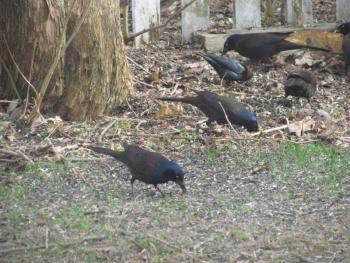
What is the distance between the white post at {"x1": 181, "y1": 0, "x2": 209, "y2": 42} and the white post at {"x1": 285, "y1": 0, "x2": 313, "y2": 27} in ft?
3.01

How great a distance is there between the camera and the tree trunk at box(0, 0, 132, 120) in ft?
25.9

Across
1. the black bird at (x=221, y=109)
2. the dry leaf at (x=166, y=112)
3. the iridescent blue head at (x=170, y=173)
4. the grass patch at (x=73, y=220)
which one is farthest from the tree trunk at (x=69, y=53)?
the grass patch at (x=73, y=220)

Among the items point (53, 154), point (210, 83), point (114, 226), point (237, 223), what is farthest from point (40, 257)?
point (210, 83)

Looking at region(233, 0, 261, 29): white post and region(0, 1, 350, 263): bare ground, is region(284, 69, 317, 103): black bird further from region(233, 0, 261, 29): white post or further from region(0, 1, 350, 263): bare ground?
region(233, 0, 261, 29): white post

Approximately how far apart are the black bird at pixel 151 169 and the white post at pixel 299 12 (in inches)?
179

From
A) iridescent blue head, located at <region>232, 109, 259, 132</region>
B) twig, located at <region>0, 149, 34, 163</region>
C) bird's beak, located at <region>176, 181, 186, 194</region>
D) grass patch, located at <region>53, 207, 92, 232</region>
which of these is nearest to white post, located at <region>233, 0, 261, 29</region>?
iridescent blue head, located at <region>232, 109, 259, 132</region>

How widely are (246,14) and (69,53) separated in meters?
3.15

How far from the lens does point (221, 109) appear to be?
8.22 m

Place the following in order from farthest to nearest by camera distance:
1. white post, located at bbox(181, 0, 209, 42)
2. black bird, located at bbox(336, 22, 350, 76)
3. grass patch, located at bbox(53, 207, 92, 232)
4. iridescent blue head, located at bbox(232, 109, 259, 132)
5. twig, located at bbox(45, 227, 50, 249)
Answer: white post, located at bbox(181, 0, 209, 42) → black bird, located at bbox(336, 22, 350, 76) → iridescent blue head, located at bbox(232, 109, 259, 132) → grass patch, located at bbox(53, 207, 92, 232) → twig, located at bbox(45, 227, 50, 249)

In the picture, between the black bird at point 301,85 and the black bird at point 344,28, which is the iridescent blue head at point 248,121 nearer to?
the black bird at point 301,85

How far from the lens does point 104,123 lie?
8211 mm

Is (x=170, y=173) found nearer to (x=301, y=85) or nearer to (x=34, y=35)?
(x=34, y=35)

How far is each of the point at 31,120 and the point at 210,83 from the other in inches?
96.7

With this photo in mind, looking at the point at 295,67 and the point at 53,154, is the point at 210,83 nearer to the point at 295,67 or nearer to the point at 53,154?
the point at 295,67
